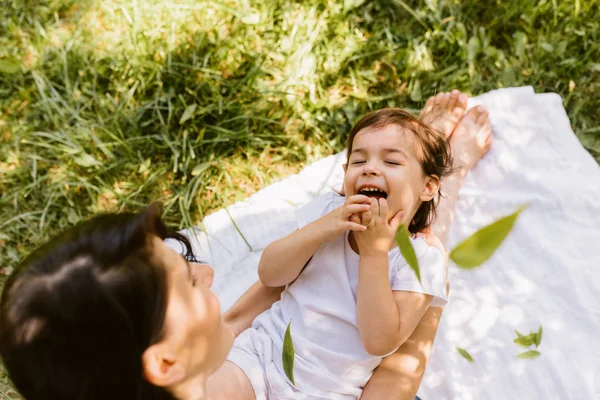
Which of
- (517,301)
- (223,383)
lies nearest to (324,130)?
(517,301)

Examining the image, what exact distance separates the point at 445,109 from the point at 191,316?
5.26 ft

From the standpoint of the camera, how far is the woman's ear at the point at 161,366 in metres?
1.02

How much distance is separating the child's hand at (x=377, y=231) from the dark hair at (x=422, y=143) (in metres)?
0.24

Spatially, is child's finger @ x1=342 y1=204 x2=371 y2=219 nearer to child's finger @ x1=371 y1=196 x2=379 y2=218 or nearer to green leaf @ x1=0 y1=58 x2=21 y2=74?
child's finger @ x1=371 y1=196 x2=379 y2=218

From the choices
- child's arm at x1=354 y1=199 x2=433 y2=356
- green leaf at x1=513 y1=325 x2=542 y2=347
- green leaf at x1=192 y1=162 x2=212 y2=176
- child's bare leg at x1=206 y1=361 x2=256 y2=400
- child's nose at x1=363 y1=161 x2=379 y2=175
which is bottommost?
green leaf at x1=513 y1=325 x2=542 y2=347

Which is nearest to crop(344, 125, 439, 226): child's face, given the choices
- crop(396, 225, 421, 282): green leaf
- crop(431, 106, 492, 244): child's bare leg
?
crop(431, 106, 492, 244): child's bare leg

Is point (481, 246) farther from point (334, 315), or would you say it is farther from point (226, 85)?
point (226, 85)

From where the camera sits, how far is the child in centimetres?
148

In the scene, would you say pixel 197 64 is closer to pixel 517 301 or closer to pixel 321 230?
pixel 321 230

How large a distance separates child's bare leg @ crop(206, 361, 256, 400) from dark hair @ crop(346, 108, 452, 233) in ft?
2.46

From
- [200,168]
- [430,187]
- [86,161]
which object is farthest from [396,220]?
[86,161]

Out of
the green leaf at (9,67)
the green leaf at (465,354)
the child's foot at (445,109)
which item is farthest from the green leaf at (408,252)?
the green leaf at (9,67)

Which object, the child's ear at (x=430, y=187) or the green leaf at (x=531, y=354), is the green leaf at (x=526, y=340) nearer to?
the green leaf at (x=531, y=354)

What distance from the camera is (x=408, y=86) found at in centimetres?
250
